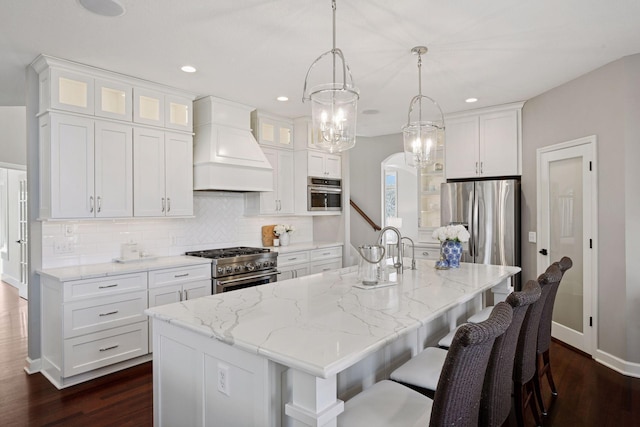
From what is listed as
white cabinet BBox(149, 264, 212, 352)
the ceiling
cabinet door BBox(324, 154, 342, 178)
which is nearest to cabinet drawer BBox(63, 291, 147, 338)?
white cabinet BBox(149, 264, 212, 352)

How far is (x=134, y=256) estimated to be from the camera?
3865mm

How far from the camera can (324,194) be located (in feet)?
18.4

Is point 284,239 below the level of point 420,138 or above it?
below

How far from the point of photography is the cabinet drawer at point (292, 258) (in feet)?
15.7

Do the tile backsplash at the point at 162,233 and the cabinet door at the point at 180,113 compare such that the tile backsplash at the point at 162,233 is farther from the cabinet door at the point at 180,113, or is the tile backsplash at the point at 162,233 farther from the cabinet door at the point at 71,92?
the cabinet door at the point at 71,92

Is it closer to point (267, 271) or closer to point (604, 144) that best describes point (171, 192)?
point (267, 271)

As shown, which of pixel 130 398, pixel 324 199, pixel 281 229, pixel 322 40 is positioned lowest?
pixel 130 398

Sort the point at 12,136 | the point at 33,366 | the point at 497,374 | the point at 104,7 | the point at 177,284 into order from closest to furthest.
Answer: the point at 497,374 < the point at 104,7 < the point at 33,366 < the point at 177,284 < the point at 12,136

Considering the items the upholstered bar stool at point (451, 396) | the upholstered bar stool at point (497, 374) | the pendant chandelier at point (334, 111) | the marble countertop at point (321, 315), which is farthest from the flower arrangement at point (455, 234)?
the upholstered bar stool at point (451, 396)

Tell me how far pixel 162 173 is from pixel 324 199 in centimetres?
238

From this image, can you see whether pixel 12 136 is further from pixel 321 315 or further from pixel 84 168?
pixel 321 315

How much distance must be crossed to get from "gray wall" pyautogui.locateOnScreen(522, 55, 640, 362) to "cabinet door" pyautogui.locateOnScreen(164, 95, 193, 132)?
4.02 m

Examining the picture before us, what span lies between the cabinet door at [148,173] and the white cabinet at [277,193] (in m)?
1.32

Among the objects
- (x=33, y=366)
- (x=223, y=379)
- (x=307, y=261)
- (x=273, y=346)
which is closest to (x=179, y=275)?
(x=33, y=366)
